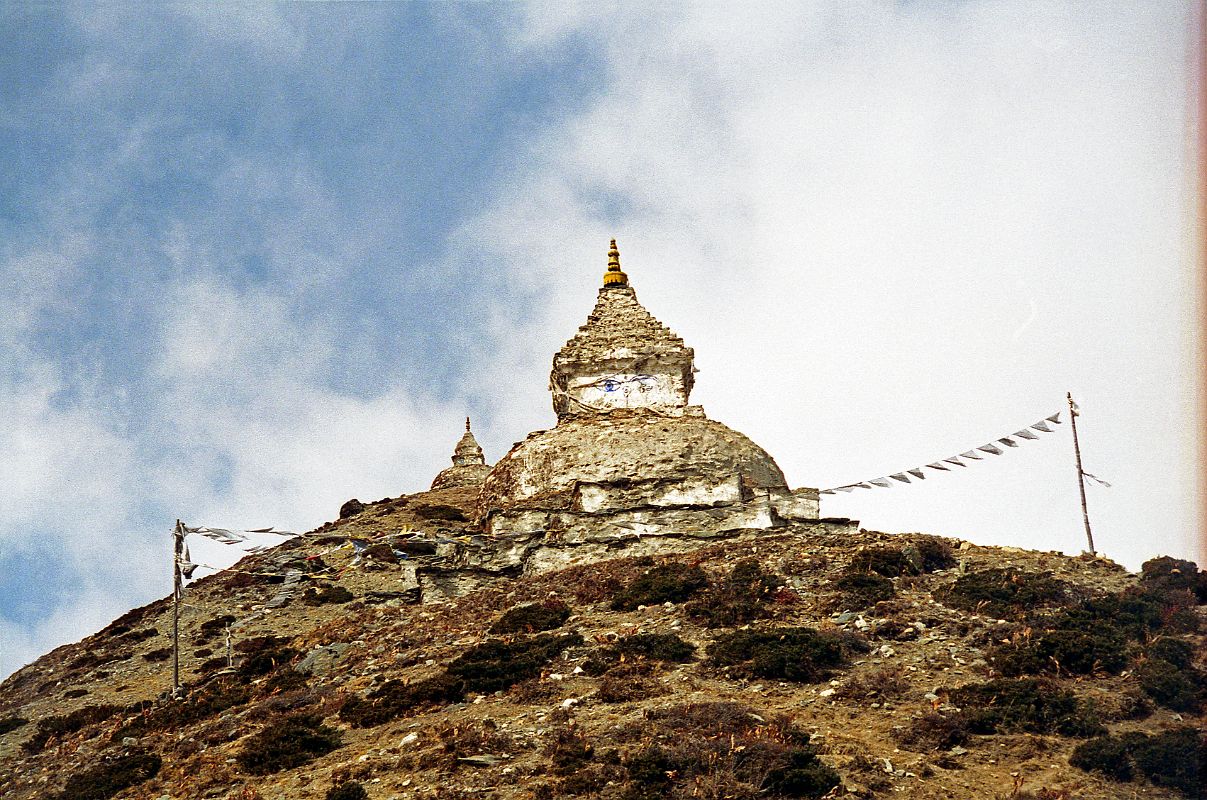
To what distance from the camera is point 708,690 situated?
2405cm

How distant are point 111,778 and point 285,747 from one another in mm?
4521

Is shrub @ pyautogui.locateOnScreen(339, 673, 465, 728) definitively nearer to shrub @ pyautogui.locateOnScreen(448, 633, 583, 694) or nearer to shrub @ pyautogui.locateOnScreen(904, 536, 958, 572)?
shrub @ pyautogui.locateOnScreen(448, 633, 583, 694)

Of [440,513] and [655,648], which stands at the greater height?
[440,513]

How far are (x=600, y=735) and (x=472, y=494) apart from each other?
53226mm

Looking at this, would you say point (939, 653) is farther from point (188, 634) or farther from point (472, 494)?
point (472, 494)

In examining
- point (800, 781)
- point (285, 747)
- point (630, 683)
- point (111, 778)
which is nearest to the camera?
point (800, 781)

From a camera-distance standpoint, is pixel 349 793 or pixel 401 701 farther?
pixel 401 701

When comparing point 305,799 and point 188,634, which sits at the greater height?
point 188,634

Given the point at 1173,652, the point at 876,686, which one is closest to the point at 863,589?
the point at 876,686

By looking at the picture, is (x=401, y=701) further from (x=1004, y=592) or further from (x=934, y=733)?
(x=1004, y=592)

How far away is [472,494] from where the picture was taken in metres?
73.9

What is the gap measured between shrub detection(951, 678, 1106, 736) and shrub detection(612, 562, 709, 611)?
9.35 metres

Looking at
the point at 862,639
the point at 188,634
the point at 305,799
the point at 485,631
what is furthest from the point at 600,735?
the point at 188,634

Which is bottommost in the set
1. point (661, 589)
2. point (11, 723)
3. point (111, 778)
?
point (111, 778)
